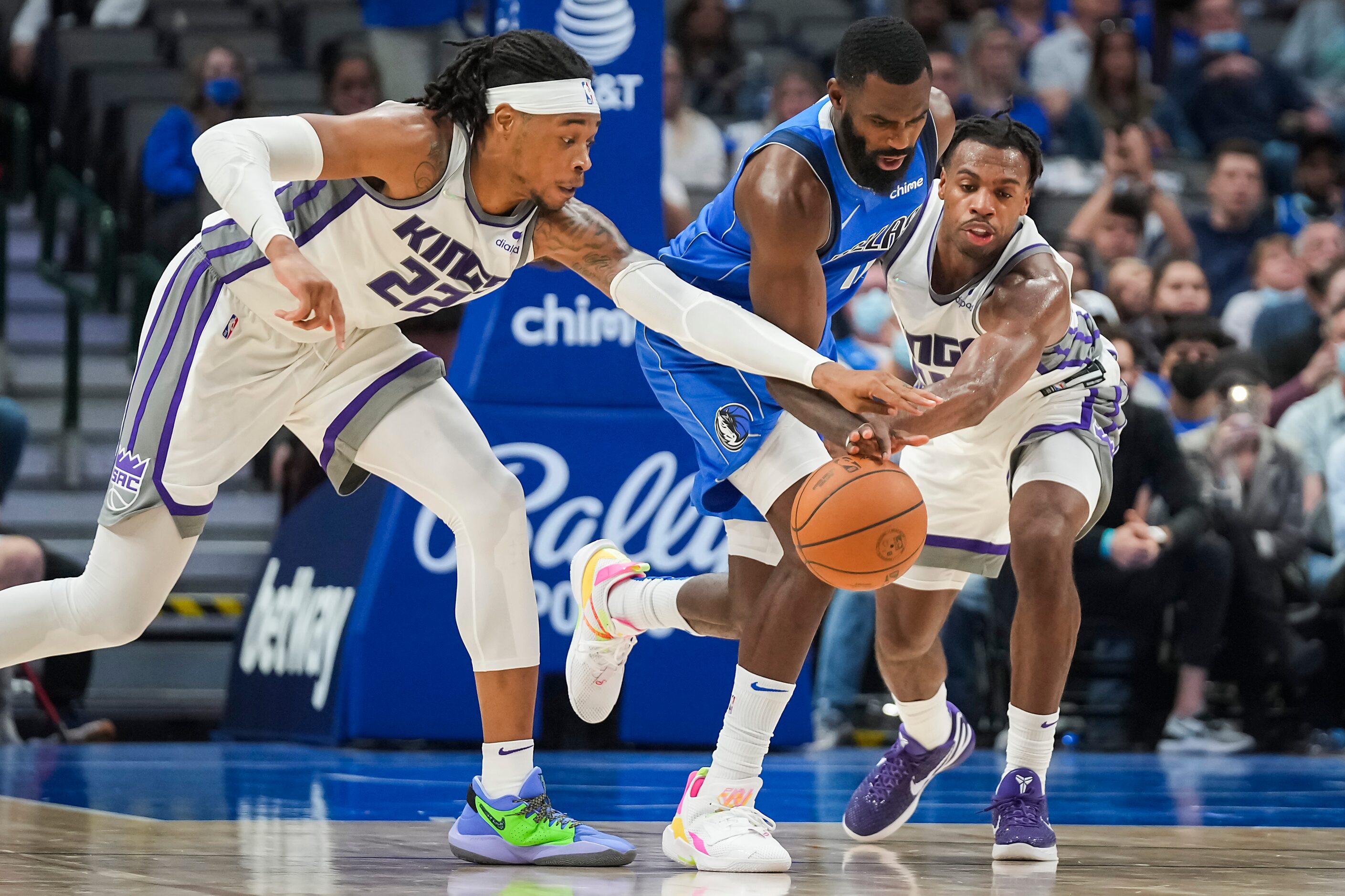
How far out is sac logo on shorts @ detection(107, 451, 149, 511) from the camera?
4395 mm

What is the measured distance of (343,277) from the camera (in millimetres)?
4484

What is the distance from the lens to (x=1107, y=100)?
12469 mm

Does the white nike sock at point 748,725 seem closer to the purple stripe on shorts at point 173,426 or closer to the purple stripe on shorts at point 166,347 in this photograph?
the purple stripe on shorts at point 173,426

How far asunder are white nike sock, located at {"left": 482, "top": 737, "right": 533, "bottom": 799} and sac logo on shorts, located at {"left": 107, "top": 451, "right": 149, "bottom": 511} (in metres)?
1.05

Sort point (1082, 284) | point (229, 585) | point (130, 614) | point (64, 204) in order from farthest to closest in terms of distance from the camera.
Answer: point (64, 204), point (229, 585), point (1082, 284), point (130, 614)

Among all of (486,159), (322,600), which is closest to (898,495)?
(486,159)

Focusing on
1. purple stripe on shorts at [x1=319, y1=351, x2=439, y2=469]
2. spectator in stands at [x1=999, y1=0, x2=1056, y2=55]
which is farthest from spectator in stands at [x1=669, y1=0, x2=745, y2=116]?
purple stripe on shorts at [x1=319, y1=351, x2=439, y2=469]

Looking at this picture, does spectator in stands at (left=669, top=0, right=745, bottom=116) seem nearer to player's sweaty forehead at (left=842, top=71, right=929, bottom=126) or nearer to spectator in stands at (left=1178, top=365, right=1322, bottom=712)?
spectator in stands at (left=1178, top=365, right=1322, bottom=712)

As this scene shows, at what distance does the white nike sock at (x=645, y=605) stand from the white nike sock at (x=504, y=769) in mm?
932

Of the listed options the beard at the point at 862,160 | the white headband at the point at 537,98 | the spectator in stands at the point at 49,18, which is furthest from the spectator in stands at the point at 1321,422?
the spectator in stands at the point at 49,18

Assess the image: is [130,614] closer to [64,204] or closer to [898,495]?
[898,495]

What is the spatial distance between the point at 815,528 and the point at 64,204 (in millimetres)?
10627

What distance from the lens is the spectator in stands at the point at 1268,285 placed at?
34.7ft

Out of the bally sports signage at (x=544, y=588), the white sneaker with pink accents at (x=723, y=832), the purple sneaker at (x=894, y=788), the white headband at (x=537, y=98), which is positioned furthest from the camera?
the bally sports signage at (x=544, y=588)
